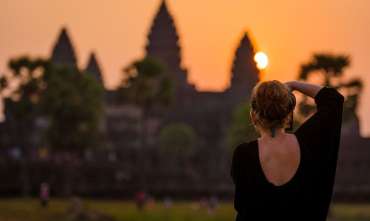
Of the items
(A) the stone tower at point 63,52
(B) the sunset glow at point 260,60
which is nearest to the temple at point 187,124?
(A) the stone tower at point 63,52

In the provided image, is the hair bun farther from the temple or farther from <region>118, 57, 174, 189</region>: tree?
<region>118, 57, 174, 189</region>: tree

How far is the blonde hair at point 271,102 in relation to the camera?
20.5 ft

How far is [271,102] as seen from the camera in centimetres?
623

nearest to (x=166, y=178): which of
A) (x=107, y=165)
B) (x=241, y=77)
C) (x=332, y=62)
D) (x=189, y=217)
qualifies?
(x=107, y=165)

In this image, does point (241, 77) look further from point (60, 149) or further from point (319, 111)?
point (319, 111)

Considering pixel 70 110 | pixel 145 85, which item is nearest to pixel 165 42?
pixel 145 85

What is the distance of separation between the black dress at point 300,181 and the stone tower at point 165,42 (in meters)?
171

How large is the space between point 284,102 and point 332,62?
2801 inches

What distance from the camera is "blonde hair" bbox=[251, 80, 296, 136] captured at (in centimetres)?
624

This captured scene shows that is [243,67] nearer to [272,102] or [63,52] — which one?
[63,52]

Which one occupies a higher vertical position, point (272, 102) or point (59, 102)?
point (59, 102)

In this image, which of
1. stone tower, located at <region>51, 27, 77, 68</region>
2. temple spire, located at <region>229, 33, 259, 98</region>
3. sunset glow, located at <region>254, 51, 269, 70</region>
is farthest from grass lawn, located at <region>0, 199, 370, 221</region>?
temple spire, located at <region>229, 33, 259, 98</region>

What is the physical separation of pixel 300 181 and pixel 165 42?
177 meters

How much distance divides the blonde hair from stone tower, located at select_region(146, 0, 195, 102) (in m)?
171
